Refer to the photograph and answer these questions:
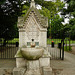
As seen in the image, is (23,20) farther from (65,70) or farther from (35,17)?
(65,70)

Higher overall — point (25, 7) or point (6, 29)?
point (25, 7)

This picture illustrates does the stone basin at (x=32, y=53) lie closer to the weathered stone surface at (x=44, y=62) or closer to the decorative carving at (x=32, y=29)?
the weathered stone surface at (x=44, y=62)

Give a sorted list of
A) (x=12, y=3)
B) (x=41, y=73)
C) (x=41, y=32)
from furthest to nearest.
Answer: (x=12, y=3), (x=41, y=32), (x=41, y=73)

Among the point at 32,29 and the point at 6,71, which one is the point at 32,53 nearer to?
the point at 32,29

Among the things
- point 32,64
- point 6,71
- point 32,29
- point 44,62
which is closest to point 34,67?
point 32,64

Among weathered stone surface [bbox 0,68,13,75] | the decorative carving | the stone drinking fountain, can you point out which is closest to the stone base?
the stone drinking fountain

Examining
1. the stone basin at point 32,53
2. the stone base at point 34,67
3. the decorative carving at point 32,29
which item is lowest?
the stone base at point 34,67

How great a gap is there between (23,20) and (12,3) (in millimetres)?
6720

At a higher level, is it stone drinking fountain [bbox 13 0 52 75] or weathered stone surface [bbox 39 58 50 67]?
stone drinking fountain [bbox 13 0 52 75]

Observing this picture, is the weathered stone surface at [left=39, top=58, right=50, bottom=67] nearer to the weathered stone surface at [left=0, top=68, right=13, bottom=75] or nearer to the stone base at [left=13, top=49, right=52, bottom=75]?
the stone base at [left=13, top=49, right=52, bottom=75]

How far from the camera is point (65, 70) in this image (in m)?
4.14

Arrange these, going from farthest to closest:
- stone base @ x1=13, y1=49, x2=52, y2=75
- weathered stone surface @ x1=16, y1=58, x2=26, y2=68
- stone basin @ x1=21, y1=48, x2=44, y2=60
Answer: weathered stone surface @ x1=16, y1=58, x2=26, y2=68, stone base @ x1=13, y1=49, x2=52, y2=75, stone basin @ x1=21, y1=48, x2=44, y2=60

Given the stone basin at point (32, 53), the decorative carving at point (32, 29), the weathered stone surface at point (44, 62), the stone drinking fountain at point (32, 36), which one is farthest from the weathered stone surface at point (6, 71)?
the decorative carving at point (32, 29)

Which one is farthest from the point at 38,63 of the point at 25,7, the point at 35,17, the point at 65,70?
the point at 25,7
